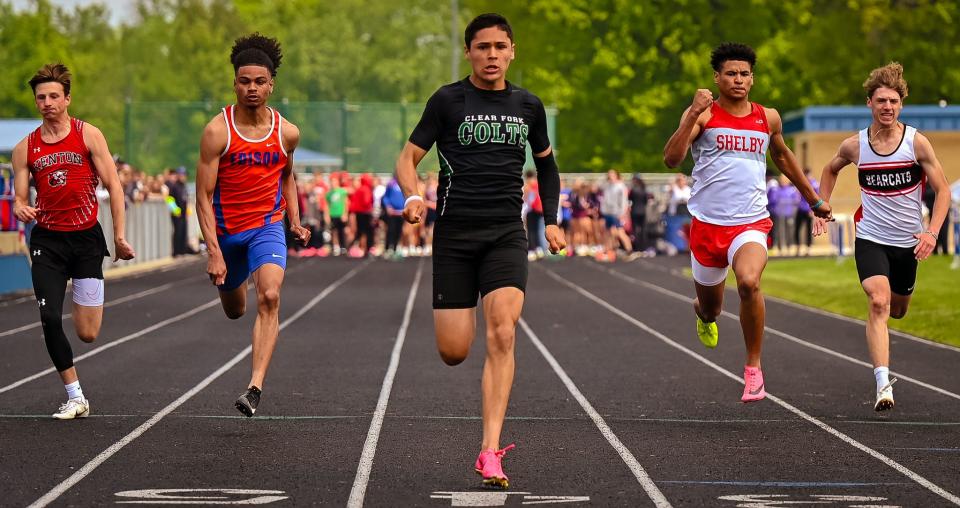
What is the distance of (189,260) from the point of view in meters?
35.8

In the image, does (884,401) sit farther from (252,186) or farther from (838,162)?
(252,186)

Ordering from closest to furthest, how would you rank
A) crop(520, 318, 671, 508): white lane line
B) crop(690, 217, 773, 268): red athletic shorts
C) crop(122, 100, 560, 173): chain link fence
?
crop(520, 318, 671, 508): white lane line, crop(690, 217, 773, 268): red athletic shorts, crop(122, 100, 560, 173): chain link fence

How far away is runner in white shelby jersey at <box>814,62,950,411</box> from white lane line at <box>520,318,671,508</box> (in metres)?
1.82

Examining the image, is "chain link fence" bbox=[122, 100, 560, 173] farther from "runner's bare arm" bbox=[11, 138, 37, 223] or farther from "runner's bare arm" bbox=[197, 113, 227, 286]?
"runner's bare arm" bbox=[197, 113, 227, 286]

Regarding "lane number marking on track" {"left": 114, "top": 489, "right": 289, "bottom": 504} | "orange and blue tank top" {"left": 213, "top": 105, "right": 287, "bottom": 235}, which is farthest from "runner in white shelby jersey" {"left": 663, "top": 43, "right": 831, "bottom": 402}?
"lane number marking on track" {"left": 114, "top": 489, "right": 289, "bottom": 504}

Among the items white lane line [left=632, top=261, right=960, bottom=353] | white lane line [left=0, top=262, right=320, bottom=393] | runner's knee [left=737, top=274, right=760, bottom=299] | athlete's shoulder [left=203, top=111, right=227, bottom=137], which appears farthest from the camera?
white lane line [left=632, top=261, right=960, bottom=353]

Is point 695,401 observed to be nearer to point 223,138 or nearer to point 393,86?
point 223,138

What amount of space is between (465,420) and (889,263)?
2.95 m

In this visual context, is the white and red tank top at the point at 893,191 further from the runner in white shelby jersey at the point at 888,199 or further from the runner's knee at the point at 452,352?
the runner's knee at the point at 452,352

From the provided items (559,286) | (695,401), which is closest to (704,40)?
(559,286)

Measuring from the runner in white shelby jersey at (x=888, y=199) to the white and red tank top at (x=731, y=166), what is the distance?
52 cm

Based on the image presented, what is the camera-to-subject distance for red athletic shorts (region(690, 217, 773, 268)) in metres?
10.3

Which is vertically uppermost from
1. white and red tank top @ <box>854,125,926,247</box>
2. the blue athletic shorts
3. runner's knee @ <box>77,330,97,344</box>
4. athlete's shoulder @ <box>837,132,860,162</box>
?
athlete's shoulder @ <box>837,132,860,162</box>

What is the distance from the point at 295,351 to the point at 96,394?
3650 mm
